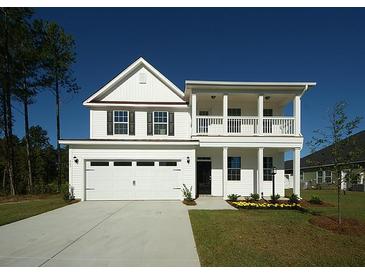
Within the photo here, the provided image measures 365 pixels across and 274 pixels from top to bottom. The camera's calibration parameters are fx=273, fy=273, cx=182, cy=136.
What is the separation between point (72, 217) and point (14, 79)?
16.2 m

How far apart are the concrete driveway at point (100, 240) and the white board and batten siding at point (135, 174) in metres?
4.22

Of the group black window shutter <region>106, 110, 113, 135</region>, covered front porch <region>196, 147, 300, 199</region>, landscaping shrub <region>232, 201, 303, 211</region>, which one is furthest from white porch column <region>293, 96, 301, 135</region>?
black window shutter <region>106, 110, 113, 135</region>

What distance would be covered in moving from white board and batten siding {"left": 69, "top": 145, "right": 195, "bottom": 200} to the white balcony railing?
6.43 ft

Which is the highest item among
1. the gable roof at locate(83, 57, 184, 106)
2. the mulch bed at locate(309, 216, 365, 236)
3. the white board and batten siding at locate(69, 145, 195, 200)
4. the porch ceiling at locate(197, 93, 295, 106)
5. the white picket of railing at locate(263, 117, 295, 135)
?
the gable roof at locate(83, 57, 184, 106)

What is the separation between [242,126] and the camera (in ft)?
55.3

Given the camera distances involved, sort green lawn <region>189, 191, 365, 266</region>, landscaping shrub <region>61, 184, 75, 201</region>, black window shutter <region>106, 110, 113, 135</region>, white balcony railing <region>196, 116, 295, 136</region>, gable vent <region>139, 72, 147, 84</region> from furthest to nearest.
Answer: gable vent <region>139, 72, 147, 84</region>, black window shutter <region>106, 110, 113, 135</region>, white balcony railing <region>196, 116, 295, 136</region>, landscaping shrub <region>61, 184, 75, 201</region>, green lawn <region>189, 191, 365, 266</region>

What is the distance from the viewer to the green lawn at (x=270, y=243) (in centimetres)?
549

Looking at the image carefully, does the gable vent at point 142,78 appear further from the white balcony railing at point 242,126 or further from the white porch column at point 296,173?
the white porch column at point 296,173

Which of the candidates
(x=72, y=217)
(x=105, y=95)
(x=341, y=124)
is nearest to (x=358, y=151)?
(x=341, y=124)

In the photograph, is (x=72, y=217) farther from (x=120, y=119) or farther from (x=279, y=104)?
(x=279, y=104)

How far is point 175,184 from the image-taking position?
15430 millimetres

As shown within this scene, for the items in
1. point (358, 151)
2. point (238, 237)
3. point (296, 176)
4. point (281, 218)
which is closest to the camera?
point (238, 237)

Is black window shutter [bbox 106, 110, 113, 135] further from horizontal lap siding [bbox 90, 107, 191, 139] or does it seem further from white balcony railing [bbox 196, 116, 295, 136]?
white balcony railing [bbox 196, 116, 295, 136]

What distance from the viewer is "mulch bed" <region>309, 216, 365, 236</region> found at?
795cm
